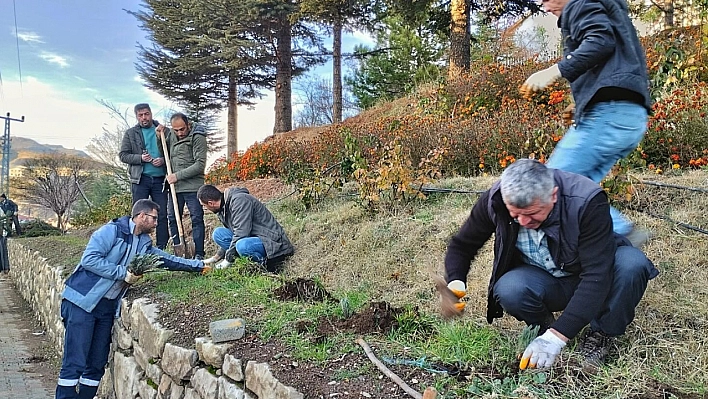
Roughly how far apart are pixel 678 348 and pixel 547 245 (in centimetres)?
73

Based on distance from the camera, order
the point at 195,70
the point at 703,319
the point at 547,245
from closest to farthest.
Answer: the point at 547,245, the point at 703,319, the point at 195,70

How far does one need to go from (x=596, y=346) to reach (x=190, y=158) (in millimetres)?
4548

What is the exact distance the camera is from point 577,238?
2.37 meters

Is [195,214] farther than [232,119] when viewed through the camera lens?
No

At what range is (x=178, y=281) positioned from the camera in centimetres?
484

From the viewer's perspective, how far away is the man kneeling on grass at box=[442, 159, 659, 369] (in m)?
2.29

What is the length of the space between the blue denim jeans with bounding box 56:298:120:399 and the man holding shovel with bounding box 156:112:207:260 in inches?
54.5

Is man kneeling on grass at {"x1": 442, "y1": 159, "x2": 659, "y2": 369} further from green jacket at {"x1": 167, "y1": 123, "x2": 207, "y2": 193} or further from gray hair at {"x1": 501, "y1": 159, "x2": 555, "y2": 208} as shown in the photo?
green jacket at {"x1": 167, "y1": 123, "x2": 207, "y2": 193}

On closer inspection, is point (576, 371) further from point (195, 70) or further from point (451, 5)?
point (195, 70)

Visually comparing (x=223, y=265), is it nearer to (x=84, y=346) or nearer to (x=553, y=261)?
(x=84, y=346)

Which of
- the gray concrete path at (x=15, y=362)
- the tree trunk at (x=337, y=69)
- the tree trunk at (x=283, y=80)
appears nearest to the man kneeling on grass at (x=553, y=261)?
the gray concrete path at (x=15, y=362)

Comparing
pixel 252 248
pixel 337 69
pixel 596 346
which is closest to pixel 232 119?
pixel 337 69

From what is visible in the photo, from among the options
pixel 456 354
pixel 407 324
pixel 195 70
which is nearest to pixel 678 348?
pixel 456 354

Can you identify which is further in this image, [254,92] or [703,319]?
[254,92]
